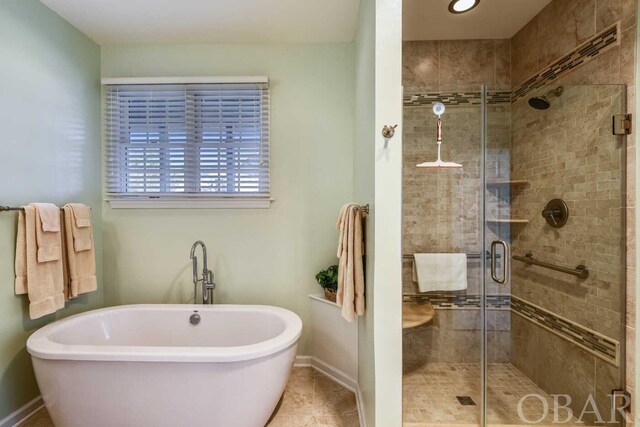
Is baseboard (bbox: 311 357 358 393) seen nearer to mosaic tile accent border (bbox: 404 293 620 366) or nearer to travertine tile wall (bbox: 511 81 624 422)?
mosaic tile accent border (bbox: 404 293 620 366)

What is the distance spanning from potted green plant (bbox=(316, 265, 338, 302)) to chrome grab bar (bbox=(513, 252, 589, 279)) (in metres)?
1.16

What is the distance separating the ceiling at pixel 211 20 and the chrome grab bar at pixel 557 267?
1913 mm

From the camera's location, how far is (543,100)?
1.57 meters

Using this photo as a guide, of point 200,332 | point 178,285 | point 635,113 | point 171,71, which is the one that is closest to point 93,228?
point 178,285

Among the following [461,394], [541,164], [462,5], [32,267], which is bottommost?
[461,394]

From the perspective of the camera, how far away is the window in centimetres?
220

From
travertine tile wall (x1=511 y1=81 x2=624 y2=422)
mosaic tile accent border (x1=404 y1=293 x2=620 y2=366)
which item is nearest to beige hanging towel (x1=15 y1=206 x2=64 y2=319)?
mosaic tile accent border (x1=404 y1=293 x2=620 y2=366)

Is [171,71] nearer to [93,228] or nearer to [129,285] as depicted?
[93,228]

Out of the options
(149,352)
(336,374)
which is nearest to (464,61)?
(336,374)

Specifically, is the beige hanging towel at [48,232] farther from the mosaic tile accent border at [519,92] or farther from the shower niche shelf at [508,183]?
the shower niche shelf at [508,183]

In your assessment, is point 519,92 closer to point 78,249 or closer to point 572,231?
point 572,231

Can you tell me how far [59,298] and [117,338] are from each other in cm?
48

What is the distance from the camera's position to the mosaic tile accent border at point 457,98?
1504 mm

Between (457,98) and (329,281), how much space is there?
1464 millimetres
